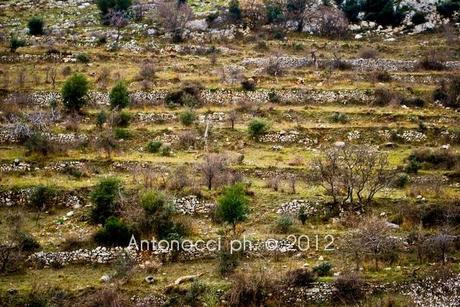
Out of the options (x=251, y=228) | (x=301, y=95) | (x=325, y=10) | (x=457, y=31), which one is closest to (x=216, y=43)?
(x=325, y=10)

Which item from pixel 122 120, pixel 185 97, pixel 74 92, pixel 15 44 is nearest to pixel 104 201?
pixel 122 120

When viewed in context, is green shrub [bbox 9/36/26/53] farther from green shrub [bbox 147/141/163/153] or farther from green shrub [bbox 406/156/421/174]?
green shrub [bbox 406/156/421/174]

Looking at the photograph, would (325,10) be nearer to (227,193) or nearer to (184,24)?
(184,24)

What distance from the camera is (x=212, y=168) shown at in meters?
25.8

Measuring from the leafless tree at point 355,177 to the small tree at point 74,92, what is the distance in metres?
13.3

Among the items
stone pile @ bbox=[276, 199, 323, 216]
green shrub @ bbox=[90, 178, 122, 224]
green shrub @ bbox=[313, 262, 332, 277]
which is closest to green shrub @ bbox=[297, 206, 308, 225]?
stone pile @ bbox=[276, 199, 323, 216]

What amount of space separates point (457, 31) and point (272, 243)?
33.3 meters

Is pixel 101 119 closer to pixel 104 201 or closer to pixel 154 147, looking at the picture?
pixel 154 147

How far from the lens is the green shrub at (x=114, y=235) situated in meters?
21.5

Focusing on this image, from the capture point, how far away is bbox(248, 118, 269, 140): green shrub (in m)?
31.0

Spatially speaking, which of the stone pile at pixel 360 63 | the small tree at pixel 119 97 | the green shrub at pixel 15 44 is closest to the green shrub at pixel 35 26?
the green shrub at pixel 15 44

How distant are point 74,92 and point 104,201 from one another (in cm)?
1164

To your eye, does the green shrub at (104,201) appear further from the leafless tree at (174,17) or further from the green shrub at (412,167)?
the leafless tree at (174,17)

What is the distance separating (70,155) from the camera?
28703mm
